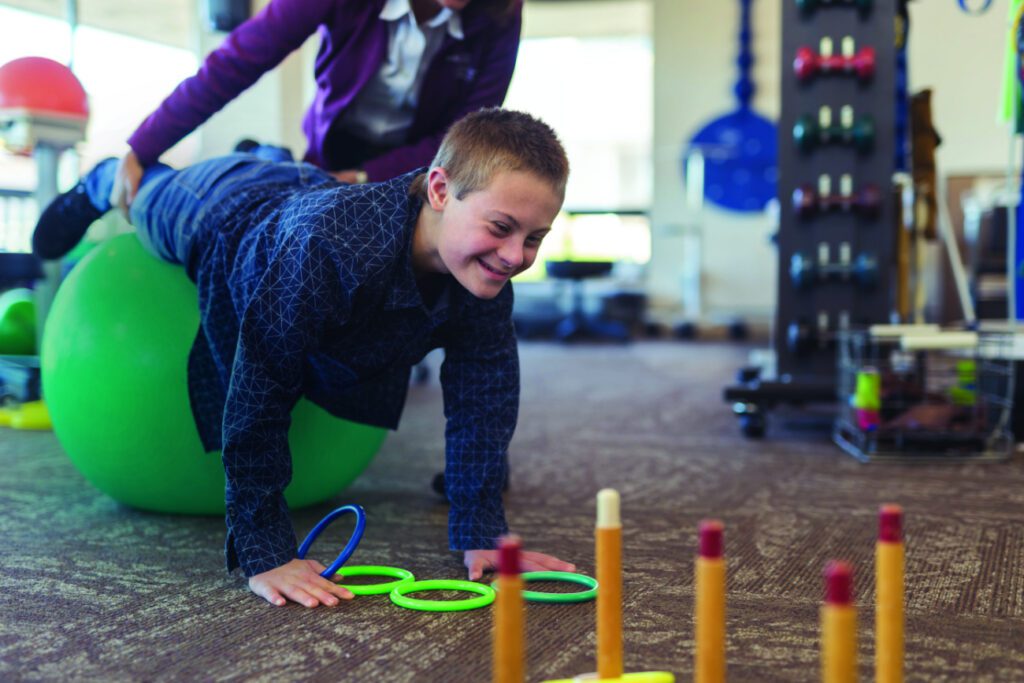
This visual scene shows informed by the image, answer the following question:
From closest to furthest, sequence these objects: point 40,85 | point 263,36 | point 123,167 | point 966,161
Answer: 1. point 263,36
2. point 123,167
3. point 40,85
4. point 966,161

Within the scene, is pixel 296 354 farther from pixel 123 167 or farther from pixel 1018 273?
pixel 1018 273

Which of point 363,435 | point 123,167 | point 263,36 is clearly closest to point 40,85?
point 123,167

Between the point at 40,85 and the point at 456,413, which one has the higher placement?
the point at 40,85

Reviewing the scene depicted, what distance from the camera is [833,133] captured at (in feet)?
9.47

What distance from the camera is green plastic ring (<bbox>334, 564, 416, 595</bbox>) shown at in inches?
55.5

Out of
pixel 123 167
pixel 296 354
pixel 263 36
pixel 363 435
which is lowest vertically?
pixel 363 435

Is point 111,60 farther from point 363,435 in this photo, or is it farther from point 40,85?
point 363,435

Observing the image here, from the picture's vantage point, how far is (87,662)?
116 centimetres

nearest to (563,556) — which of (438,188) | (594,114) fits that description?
(438,188)

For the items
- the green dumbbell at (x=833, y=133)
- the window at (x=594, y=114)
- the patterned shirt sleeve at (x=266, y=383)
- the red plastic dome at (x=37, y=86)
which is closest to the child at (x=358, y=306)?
the patterned shirt sleeve at (x=266, y=383)

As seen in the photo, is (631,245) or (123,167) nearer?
(123,167)

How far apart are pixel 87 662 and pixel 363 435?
0.81 metres

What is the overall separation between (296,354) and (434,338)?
0.76 ft

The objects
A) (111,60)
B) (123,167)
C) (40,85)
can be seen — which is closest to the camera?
(123,167)
